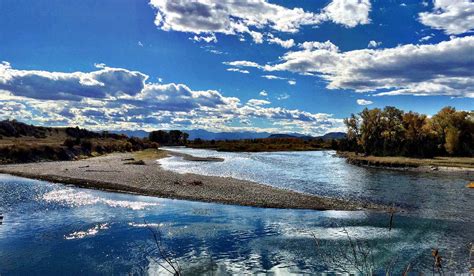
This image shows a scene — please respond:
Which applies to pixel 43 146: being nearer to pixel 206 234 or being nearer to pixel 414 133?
pixel 206 234

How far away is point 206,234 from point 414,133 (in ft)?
330

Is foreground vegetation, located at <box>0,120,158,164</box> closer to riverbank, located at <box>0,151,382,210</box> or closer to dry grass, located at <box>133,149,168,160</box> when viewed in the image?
dry grass, located at <box>133,149,168,160</box>

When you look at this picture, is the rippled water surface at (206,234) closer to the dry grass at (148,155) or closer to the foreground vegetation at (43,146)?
the foreground vegetation at (43,146)

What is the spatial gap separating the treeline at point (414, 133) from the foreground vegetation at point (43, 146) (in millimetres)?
79659

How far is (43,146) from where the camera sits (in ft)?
270

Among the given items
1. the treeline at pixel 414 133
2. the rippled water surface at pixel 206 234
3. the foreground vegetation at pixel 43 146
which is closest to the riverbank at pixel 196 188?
the rippled water surface at pixel 206 234

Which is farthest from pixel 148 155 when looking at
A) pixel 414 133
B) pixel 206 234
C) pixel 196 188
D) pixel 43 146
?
pixel 206 234

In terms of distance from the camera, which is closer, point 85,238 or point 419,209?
point 85,238

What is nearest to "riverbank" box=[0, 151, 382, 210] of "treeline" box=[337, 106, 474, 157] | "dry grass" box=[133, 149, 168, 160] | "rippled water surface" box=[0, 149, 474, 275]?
"rippled water surface" box=[0, 149, 474, 275]

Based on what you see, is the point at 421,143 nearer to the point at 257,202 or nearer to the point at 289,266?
the point at 257,202

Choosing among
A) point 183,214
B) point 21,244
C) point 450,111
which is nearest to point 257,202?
point 183,214

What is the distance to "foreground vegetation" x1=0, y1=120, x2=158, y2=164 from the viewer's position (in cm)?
7500

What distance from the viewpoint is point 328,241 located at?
2189 cm

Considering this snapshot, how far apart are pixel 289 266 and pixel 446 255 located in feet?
28.2
